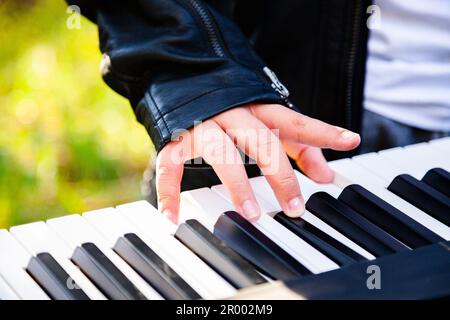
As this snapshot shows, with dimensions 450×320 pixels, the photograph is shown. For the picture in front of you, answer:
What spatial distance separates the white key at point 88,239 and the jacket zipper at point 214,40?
431 millimetres

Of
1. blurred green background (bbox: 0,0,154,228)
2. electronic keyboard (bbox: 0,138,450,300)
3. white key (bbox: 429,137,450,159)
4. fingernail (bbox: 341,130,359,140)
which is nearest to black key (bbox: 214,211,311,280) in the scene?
electronic keyboard (bbox: 0,138,450,300)

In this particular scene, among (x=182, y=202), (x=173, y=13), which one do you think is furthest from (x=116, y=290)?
(x=173, y=13)

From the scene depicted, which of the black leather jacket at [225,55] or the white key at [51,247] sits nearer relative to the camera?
the white key at [51,247]

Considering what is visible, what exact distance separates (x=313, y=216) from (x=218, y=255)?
0.66ft

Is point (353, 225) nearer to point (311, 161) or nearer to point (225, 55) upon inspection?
point (311, 161)

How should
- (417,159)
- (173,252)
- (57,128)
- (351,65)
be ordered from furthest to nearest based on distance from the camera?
(57,128) → (351,65) → (417,159) → (173,252)

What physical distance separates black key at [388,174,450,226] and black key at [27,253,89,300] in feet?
1.75

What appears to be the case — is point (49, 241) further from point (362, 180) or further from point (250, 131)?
point (362, 180)

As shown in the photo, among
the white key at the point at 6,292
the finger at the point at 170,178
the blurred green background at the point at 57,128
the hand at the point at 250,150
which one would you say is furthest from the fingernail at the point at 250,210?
the blurred green background at the point at 57,128

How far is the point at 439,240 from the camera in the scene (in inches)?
44.7

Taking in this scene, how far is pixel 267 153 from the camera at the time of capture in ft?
4.06

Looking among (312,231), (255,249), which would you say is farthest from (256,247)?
(312,231)

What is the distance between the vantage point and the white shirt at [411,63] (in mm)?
1643

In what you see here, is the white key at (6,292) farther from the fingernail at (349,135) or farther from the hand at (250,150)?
the fingernail at (349,135)
